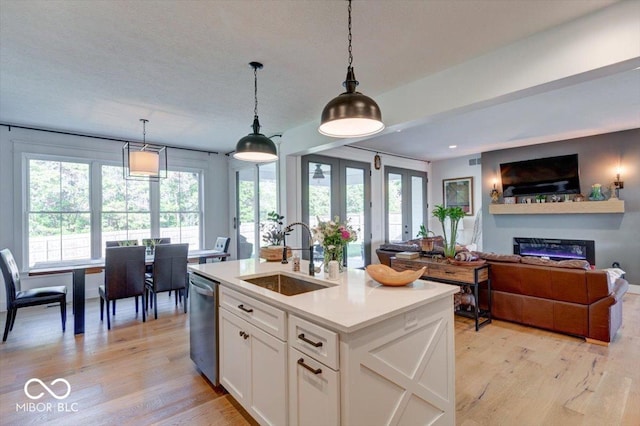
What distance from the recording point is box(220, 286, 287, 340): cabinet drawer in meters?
1.72

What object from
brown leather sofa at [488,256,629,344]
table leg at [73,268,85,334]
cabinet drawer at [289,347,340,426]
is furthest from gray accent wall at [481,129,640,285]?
table leg at [73,268,85,334]

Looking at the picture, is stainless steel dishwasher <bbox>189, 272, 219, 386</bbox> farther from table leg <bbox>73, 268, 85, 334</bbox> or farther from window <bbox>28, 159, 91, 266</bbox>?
window <bbox>28, 159, 91, 266</bbox>

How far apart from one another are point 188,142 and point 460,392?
17.8 feet

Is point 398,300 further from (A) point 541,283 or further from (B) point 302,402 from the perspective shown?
(A) point 541,283

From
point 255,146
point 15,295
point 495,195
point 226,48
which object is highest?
point 226,48

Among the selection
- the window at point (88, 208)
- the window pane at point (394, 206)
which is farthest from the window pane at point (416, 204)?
the window at point (88, 208)

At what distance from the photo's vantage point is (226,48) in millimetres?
2504

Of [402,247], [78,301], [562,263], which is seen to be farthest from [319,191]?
[78,301]

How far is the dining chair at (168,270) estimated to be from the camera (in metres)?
4.07

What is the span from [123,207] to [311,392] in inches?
211

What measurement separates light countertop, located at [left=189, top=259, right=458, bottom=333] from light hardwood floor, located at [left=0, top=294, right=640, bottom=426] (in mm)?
917

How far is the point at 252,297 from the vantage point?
78.4 inches

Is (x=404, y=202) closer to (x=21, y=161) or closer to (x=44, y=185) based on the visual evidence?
(x=44, y=185)

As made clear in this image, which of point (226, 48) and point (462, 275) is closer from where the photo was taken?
point (226, 48)
